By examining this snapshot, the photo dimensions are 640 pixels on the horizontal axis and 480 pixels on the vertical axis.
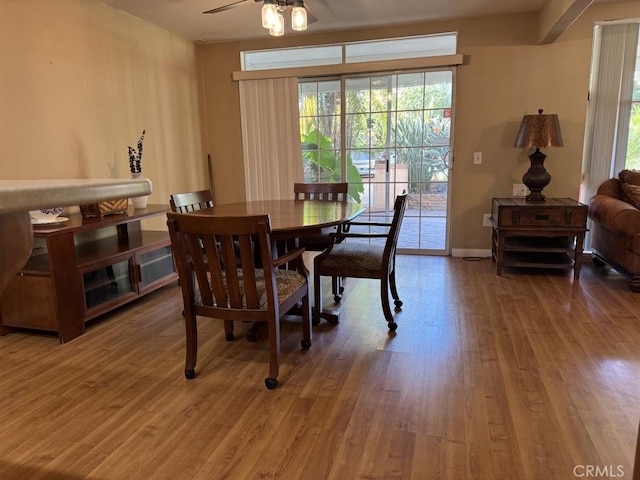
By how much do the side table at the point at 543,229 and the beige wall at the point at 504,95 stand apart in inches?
22.3

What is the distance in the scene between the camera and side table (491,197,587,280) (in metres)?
3.57

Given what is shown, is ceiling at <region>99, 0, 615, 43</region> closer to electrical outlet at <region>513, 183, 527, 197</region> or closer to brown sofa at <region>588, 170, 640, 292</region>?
electrical outlet at <region>513, 183, 527, 197</region>

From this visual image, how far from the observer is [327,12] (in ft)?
12.8

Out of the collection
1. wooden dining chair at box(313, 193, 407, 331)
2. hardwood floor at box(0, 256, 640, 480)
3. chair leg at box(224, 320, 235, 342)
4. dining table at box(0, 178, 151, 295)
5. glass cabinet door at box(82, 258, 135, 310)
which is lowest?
hardwood floor at box(0, 256, 640, 480)

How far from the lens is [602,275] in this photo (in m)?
3.76

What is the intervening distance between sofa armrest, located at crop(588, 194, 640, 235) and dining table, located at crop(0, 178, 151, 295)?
360 cm

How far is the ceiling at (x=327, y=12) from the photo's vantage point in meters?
3.65

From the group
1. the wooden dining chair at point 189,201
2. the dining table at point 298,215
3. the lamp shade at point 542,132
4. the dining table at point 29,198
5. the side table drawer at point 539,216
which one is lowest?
the side table drawer at point 539,216

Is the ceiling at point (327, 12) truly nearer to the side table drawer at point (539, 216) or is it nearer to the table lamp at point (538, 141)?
the table lamp at point (538, 141)

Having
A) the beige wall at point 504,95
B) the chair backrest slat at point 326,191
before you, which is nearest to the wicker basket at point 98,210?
the chair backrest slat at point 326,191

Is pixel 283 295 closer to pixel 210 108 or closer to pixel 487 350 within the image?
pixel 487 350

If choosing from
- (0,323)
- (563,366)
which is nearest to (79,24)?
(0,323)

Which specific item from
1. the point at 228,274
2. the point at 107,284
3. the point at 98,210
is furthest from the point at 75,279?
the point at 228,274

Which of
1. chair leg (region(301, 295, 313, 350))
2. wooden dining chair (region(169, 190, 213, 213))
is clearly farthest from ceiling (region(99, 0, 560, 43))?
chair leg (region(301, 295, 313, 350))
